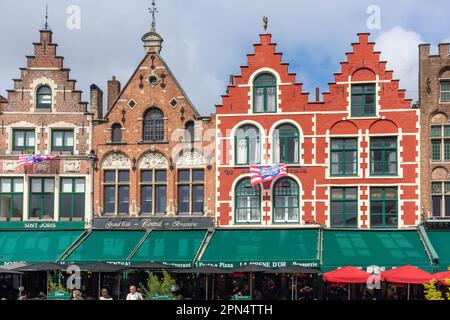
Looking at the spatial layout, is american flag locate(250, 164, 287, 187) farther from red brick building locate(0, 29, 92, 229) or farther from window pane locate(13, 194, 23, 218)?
window pane locate(13, 194, 23, 218)

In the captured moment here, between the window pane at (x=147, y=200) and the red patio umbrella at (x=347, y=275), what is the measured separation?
30.9 ft

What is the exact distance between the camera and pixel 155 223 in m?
31.5

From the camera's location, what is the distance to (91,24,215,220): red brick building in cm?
3175

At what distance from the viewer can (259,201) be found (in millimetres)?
31203

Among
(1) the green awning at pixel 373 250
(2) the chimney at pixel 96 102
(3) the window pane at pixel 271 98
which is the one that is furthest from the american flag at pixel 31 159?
(1) the green awning at pixel 373 250

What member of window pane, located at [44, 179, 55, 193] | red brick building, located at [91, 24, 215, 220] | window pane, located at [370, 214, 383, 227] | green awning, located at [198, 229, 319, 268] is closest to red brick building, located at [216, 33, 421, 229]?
window pane, located at [370, 214, 383, 227]

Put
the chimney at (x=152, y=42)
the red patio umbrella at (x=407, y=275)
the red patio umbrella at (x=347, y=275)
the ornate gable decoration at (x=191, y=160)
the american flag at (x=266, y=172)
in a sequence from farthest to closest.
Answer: the chimney at (x=152, y=42), the ornate gable decoration at (x=191, y=160), the american flag at (x=266, y=172), the red patio umbrella at (x=347, y=275), the red patio umbrella at (x=407, y=275)

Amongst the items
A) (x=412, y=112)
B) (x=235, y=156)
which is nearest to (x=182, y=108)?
(x=235, y=156)

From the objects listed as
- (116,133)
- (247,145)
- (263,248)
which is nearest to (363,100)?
(247,145)

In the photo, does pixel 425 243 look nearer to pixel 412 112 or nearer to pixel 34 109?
pixel 412 112

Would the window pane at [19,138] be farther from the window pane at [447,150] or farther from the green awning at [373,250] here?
the window pane at [447,150]

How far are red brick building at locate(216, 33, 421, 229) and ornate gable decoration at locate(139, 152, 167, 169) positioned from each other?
2.57 meters

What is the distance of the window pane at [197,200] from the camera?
31688 mm
